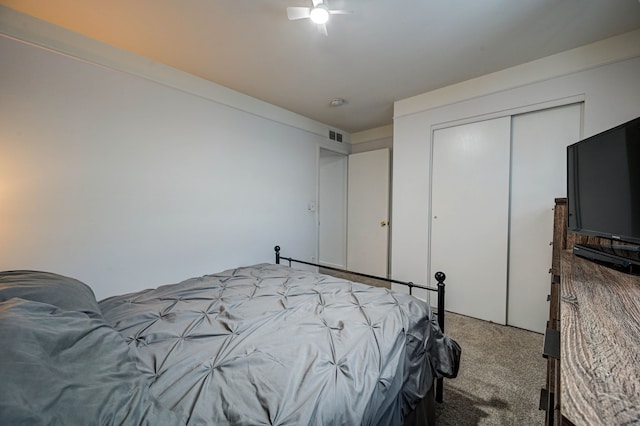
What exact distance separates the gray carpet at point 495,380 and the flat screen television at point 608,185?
109cm

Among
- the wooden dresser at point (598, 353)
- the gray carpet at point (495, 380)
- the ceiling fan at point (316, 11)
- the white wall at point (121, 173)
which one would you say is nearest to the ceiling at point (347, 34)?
the ceiling fan at point (316, 11)

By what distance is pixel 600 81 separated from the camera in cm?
201

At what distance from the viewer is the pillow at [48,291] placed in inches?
38.5

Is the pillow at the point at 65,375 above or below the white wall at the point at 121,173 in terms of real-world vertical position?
below

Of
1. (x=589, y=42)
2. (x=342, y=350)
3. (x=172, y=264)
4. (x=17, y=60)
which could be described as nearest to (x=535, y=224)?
(x=589, y=42)

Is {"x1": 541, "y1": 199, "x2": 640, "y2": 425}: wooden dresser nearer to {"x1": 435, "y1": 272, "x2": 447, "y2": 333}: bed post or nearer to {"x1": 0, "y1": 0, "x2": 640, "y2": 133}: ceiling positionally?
{"x1": 435, "y1": 272, "x2": 447, "y2": 333}: bed post

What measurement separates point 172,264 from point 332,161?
3097 mm

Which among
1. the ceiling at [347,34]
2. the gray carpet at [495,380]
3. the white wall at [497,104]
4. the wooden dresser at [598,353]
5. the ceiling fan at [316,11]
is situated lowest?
the gray carpet at [495,380]

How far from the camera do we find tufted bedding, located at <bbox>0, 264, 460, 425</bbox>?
62cm

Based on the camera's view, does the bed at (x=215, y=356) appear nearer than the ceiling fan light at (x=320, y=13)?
Yes

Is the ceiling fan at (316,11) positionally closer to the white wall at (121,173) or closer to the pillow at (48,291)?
the white wall at (121,173)

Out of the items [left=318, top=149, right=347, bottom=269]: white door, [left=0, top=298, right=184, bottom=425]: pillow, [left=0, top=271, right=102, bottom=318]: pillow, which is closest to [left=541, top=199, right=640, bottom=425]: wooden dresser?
[left=0, top=298, right=184, bottom=425]: pillow

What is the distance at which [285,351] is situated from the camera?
39.4 inches

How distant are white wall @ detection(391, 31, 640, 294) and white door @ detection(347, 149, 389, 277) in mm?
669
